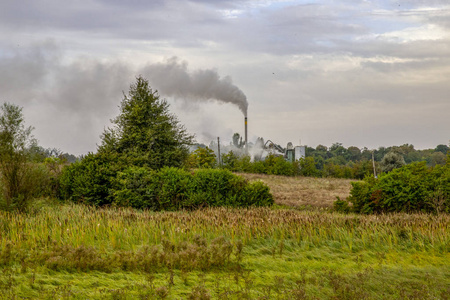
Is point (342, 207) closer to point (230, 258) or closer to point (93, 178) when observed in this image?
point (230, 258)

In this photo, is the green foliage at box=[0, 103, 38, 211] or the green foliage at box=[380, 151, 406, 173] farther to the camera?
the green foliage at box=[380, 151, 406, 173]

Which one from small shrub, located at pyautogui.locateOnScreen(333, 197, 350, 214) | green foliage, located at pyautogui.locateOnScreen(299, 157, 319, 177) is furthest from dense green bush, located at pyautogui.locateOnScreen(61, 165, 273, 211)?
green foliage, located at pyautogui.locateOnScreen(299, 157, 319, 177)

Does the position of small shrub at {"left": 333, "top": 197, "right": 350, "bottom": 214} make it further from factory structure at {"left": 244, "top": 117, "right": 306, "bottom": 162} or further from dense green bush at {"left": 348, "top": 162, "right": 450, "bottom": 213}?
factory structure at {"left": 244, "top": 117, "right": 306, "bottom": 162}

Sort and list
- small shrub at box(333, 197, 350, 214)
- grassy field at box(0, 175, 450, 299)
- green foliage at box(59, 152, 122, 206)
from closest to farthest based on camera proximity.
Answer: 1. grassy field at box(0, 175, 450, 299)
2. small shrub at box(333, 197, 350, 214)
3. green foliage at box(59, 152, 122, 206)

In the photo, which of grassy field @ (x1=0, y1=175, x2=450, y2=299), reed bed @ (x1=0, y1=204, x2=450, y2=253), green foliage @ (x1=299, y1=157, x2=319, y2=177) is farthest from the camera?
green foliage @ (x1=299, y1=157, x2=319, y2=177)

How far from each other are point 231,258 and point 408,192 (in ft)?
22.8

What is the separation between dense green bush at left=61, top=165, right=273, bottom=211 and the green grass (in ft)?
11.3

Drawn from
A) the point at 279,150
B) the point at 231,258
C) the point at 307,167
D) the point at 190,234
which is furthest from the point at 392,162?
the point at 231,258

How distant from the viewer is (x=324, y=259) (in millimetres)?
7762

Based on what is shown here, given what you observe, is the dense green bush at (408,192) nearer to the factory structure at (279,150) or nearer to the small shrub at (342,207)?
the small shrub at (342,207)

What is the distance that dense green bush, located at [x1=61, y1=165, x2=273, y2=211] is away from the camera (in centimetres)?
1405

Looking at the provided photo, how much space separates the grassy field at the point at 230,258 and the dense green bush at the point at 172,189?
3366mm

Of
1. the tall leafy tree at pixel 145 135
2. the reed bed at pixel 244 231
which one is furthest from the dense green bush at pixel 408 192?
the tall leafy tree at pixel 145 135

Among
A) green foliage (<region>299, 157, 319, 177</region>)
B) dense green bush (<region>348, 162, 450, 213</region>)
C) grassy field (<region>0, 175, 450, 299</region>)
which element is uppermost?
green foliage (<region>299, 157, 319, 177</region>)
